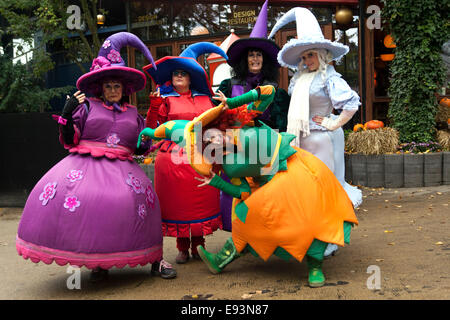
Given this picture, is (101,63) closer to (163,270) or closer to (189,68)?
(189,68)

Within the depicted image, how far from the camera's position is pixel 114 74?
3.62m

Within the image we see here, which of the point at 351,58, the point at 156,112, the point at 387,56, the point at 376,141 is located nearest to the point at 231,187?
the point at 156,112

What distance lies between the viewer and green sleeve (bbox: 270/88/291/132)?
404 cm

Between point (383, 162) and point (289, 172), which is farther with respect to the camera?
point (383, 162)

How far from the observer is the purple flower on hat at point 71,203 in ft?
10.6

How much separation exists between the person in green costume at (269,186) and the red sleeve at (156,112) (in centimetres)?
85

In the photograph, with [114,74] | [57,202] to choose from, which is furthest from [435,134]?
[57,202]

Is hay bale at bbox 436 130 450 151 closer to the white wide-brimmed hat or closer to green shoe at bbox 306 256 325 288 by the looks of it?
the white wide-brimmed hat

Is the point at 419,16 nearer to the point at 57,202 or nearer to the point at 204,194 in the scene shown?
the point at 204,194

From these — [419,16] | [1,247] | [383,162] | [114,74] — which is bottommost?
[1,247]

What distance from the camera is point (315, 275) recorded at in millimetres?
3262

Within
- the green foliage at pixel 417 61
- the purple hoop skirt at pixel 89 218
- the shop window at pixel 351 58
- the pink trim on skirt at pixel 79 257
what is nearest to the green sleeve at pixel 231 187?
the purple hoop skirt at pixel 89 218

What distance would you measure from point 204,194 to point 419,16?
5.76 m

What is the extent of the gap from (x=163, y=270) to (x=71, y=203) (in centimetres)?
96
